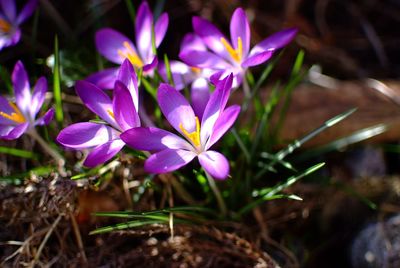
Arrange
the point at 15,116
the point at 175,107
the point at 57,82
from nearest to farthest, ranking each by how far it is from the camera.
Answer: the point at 175,107, the point at 15,116, the point at 57,82

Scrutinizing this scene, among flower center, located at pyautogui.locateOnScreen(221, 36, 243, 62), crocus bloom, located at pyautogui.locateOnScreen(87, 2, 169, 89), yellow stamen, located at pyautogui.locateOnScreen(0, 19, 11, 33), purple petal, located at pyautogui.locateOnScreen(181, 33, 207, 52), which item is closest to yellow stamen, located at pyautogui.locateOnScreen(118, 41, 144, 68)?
crocus bloom, located at pyautogui.locateOnScreen(87, 2, 169, 89)

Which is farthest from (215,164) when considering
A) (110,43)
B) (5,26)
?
(5,26)

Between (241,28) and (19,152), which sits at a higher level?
(241,28)

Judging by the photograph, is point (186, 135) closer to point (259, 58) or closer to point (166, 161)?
point (166, 161)

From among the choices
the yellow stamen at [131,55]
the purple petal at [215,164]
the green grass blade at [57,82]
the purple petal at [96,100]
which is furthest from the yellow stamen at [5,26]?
the purple petal at [215,164]

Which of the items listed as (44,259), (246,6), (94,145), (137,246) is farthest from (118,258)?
(246,6)

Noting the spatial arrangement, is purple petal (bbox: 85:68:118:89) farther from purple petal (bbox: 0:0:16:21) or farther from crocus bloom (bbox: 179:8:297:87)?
purple petal (bbox: 0:0:16:21)
